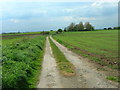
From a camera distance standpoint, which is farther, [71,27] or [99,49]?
[71,27]

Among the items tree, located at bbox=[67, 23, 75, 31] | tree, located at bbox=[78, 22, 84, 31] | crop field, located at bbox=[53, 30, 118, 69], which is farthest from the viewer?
tree, located at bbox=[67, 23, 75, 31]

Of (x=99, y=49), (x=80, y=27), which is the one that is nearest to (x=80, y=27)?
(x=80, y=27)

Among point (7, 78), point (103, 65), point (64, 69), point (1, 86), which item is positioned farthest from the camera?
point (103, 65)

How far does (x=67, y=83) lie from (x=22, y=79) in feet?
7.99

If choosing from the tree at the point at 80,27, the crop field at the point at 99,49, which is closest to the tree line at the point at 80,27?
the tree at the point at 80,27

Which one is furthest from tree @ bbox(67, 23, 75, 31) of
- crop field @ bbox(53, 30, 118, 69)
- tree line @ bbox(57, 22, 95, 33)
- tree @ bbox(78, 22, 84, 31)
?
crop field @ bbox(53, 30, 118, 69)

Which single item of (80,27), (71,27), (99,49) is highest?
(71,27)

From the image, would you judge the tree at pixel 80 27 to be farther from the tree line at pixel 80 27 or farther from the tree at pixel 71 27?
the tree at pixel 71 27

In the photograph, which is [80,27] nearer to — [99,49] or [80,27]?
[80,27]

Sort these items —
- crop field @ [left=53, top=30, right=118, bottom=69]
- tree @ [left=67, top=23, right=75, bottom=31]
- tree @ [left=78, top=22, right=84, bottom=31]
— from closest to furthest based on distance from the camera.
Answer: crop field @ [left=53, top=30, right=118, bottom=69] → tree @ [left=78, top=22, right=84, bottom=31] → tree @ [left=67, top=23, right=75, bottom=31]

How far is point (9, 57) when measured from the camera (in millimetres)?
10492

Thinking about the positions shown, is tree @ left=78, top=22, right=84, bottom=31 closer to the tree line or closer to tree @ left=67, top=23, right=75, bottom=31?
the tree line

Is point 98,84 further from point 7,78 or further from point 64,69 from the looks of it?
point 7,78

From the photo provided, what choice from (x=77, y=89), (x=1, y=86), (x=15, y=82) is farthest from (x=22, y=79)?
(x=77, y=89)
